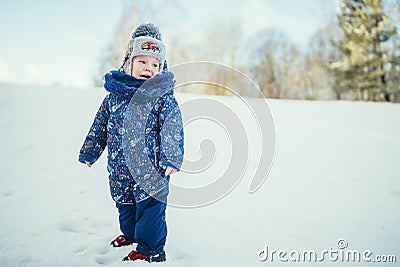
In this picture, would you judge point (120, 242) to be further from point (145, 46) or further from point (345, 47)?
point (345, 47)

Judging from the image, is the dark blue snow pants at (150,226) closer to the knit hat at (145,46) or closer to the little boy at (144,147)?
the little boy at (144,147)

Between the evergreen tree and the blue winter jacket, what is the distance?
14314 mm

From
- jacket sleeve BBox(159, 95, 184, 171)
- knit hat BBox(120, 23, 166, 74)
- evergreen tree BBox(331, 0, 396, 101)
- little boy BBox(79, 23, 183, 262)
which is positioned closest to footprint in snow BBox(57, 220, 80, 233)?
little boy BBox(79, 23, 183, 262)

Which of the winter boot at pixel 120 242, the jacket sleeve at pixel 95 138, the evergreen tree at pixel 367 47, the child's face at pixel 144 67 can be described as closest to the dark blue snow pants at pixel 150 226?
the winter boot at pixel 120 242

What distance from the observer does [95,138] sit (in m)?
1.77

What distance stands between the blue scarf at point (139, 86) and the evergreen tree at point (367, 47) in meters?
14.3

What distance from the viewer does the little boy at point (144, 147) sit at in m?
1.60

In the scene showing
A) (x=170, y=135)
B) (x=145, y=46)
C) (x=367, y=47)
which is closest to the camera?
(x=170, y=135)

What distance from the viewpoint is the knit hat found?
5.65 feet

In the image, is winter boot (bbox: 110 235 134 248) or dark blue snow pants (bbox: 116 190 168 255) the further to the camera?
winter boot (bbox: 110 235 134 248)

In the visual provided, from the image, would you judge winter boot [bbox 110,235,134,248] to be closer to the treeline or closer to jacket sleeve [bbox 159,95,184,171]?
jacket sleeve [bbox 159,95,184,171]

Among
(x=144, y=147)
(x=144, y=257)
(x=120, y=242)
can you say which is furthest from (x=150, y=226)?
(x=144, y=147)

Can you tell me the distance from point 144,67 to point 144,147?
19.1 inches

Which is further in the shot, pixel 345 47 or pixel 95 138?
pixel 345 47
